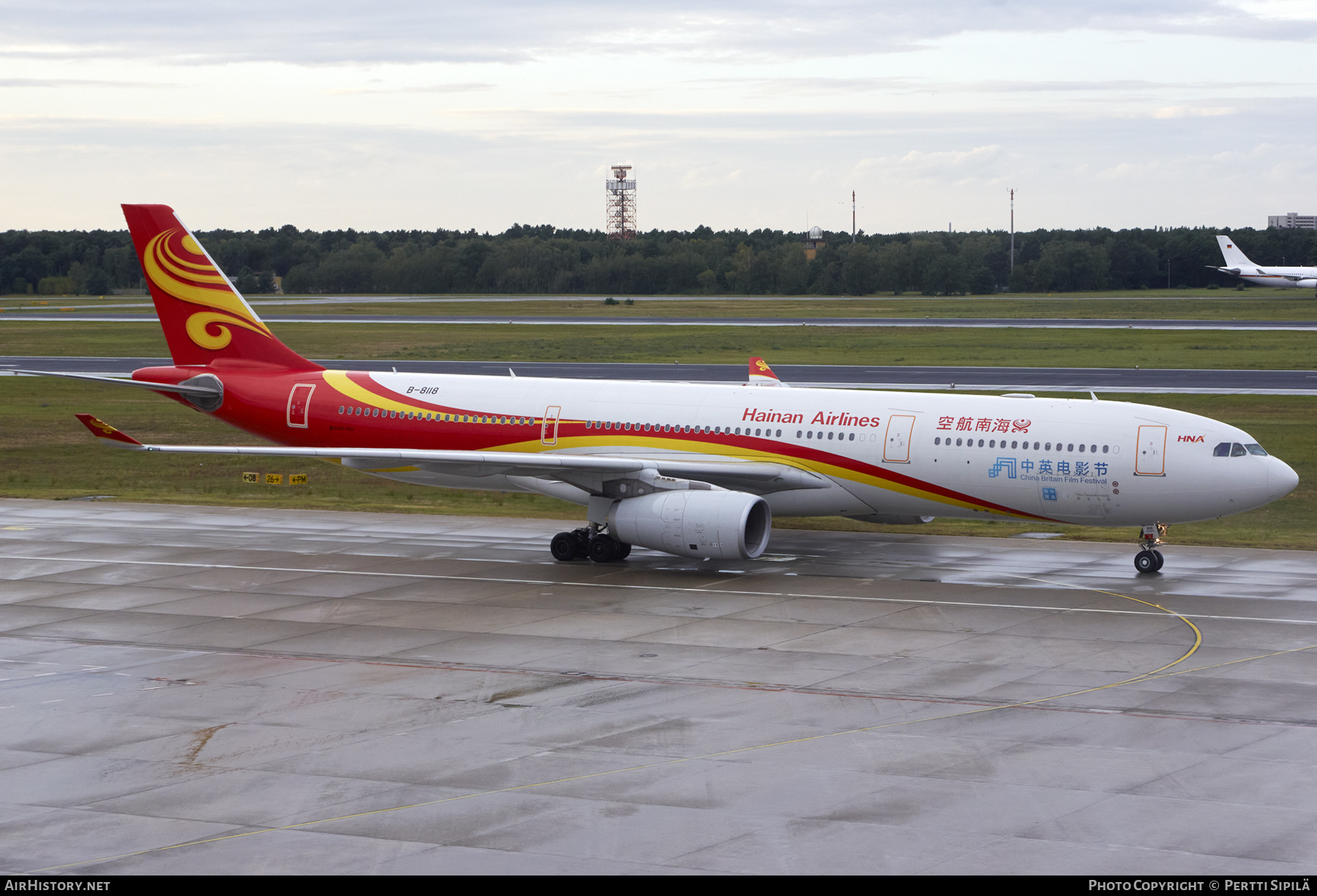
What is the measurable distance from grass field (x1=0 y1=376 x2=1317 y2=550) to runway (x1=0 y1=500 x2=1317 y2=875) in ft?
13.2

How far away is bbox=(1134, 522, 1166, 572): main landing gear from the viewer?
1148 inches

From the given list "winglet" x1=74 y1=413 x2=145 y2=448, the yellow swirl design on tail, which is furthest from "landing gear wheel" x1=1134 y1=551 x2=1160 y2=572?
the yellow swirl design on tail

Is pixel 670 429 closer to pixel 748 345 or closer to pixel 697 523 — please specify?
pixel 697 523

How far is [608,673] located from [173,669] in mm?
7044

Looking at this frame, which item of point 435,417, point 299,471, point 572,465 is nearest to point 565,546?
point 572,465

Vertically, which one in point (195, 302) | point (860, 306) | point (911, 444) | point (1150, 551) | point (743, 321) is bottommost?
point (1150, 551)

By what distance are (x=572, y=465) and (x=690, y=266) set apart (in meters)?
150

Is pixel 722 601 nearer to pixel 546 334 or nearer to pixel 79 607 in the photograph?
pixel 79 607

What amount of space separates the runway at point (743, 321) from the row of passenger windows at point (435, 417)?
75618 millimetres

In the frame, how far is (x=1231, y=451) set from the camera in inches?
1101

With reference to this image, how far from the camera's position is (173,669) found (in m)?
22.2

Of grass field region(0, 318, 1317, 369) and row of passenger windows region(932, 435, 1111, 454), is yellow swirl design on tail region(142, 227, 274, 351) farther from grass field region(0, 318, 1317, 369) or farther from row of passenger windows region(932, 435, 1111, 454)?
grass field region(0, 318, 1317, 369)

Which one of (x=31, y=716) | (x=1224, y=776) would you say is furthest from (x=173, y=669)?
(x=1224, y=776)

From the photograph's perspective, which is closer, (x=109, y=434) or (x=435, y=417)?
(x=109, y=434)
